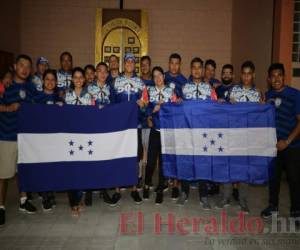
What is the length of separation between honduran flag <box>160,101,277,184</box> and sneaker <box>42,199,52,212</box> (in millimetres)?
1526

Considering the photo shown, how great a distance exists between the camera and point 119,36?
24.6ft

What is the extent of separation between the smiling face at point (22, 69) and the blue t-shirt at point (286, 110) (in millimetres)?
2694

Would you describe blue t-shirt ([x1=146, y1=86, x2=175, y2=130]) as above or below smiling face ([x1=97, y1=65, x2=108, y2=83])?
below

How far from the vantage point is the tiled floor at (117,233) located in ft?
9.47

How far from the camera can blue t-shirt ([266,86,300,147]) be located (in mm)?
3386

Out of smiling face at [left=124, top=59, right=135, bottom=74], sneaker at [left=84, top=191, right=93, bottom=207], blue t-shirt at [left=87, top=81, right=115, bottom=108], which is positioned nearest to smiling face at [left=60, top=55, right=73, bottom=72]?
blue t-shirt at [left=87, top=81, right=115, bottom=108]

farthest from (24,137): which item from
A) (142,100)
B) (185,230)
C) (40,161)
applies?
(185,230)

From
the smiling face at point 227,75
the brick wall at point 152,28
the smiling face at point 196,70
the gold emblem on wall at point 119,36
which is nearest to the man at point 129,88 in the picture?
the smiling face at point 196,70

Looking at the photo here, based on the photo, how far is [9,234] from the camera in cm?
310

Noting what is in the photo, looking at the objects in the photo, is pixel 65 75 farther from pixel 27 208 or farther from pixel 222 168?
pixel 222 168

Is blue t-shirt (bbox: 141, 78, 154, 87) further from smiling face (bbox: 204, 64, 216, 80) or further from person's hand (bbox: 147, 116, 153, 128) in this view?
smiling face (bbox: 204, 64, 216, 80)

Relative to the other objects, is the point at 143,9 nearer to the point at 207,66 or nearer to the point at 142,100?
the point at 207,66

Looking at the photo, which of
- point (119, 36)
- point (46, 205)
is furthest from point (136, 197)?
point (119, 36)

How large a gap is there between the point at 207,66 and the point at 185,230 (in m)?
2.64
